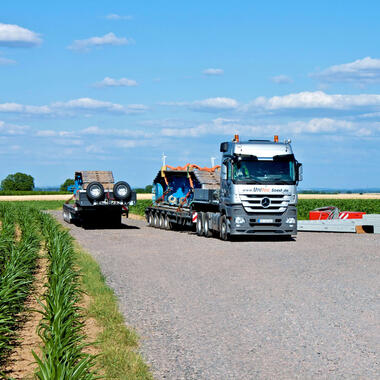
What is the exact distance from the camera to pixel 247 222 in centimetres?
2362

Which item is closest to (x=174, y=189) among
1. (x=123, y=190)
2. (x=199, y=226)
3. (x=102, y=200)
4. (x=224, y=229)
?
(x=123, y=190)

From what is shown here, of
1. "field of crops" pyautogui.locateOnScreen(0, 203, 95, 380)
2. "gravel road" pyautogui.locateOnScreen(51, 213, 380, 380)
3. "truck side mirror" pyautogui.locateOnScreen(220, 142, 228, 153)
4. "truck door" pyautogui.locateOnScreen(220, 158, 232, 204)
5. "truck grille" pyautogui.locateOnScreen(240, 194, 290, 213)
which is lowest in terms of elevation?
"gravel road" pyautogui.locateOnScreen(51, 213, 380, 380)

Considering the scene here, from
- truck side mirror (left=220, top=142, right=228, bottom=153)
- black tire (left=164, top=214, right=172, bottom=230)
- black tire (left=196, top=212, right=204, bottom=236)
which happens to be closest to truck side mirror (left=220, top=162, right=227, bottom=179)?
truck side mirror (left=220, top=142, right=228, bottom=153)

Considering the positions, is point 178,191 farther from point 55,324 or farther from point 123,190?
point 55,324

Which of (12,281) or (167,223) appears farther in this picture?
(167,223)

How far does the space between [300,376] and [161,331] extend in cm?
263

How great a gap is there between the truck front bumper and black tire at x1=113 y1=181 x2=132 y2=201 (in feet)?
27.2

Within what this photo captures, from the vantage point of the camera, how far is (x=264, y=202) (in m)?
23.5

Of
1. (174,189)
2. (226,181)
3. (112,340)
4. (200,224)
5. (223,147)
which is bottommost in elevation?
(112,340)

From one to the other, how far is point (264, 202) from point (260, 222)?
0.75 m

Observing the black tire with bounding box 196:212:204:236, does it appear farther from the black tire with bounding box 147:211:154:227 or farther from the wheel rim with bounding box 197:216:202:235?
the black tire with bounding box 147:211:154:227

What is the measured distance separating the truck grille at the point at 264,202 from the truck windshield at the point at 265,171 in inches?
20.1

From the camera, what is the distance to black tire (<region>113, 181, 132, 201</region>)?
3088 centimetres

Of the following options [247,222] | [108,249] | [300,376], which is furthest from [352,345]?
[247,222]
